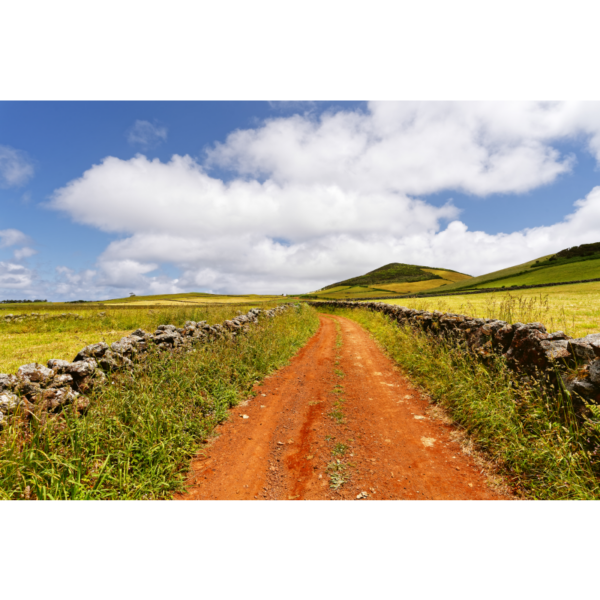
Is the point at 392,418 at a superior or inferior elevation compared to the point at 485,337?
inferior

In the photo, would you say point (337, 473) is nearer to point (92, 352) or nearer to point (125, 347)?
point (92, 352)

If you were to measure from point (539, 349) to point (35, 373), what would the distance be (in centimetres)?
886

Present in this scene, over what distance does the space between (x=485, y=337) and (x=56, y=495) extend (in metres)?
8.59

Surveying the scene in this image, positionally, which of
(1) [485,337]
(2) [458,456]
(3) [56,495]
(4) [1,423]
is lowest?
(2) [458,456]

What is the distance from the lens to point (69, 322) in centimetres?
1623

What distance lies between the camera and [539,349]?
5379mm

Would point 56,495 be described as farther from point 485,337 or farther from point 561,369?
point 485,337

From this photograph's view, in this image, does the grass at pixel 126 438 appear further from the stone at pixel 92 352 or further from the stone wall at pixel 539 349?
the stone wall at pixel 539 349

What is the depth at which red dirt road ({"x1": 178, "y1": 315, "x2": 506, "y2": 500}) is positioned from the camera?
3.96m

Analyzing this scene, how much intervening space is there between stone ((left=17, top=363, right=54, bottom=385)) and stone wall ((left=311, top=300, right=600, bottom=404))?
8439 millimetres

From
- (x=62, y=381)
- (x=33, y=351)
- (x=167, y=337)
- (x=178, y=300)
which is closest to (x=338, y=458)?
(x=62, y=381)

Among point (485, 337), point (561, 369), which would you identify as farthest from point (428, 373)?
point (561, 369)

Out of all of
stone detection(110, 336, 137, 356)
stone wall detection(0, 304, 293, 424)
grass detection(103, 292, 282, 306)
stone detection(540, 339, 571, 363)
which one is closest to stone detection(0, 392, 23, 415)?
stone wall detection(0, 304, 293, 424)

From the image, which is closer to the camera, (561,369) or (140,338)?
(561,369)
